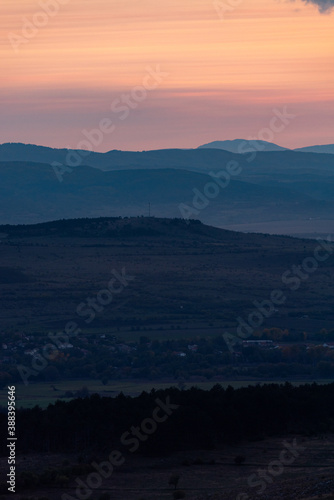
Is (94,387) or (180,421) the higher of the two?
(94,387)

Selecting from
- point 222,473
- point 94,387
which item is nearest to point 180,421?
point 222,473

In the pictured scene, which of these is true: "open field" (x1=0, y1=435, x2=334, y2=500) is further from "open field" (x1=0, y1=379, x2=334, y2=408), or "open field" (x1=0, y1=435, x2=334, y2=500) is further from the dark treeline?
"open field" (x1=0, y1=379, x2=334, y2=408)

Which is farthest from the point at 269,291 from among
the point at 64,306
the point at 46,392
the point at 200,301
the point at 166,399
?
the point at 166,399

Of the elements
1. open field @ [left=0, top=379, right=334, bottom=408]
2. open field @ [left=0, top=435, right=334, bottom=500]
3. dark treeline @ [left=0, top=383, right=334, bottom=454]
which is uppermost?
open field @ [left=0, top=379, right=334, bottom=408]

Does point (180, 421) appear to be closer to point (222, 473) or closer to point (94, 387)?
point (222, 473)

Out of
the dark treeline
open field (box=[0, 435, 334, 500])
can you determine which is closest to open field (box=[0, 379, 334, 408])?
the dark treeline

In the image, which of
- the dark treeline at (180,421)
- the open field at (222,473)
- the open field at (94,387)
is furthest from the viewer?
the open field at (94,387)

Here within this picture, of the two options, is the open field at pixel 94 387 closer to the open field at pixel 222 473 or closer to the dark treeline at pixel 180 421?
the dark treeline at pixel 180 421

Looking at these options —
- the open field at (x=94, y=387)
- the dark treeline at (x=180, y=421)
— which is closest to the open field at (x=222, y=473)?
the dark treeline at (x=180, y=421)
